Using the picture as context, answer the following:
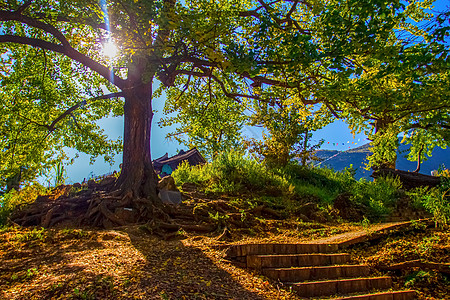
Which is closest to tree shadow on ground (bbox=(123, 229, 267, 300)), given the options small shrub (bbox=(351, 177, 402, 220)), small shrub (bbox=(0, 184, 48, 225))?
small shrub (bbox=(0, 184, 48, 225))

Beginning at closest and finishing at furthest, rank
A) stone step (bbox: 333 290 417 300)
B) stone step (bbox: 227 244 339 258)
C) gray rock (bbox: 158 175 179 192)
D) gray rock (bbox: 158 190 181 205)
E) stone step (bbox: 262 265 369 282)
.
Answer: stone step (bbox: 333 290 417 300), stone step (bbox: 262 265 369 282), stone step (bbox: 227 244 339 258), gray rock (bbox: 158 190 181 205), gray rock (bbox: 158 175 179 192)

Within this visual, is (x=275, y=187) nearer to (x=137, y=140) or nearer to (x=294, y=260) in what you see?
(x=137, y=140)

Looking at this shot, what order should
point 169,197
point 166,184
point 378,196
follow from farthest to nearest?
1. point 378,196
2. point 166,184
3. point 169,197

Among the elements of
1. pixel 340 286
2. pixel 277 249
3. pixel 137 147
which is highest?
pixel 137 147

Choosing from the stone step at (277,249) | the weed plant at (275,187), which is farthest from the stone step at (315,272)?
the weed plant at (275,187)

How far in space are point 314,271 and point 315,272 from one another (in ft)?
0.07

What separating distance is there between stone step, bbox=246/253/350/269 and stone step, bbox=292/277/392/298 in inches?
19.4

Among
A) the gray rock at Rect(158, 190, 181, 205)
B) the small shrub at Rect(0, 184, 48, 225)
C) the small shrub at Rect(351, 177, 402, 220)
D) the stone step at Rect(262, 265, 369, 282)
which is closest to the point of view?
the stone step at Rect(262, 265, 369, 282)

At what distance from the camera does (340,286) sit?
4.09 meters

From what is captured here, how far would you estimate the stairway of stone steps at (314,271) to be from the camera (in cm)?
395

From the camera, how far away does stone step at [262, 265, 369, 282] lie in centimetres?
408

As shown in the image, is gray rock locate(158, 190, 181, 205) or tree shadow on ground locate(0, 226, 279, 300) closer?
tree shadow on ground locate(0, 226, 279, 300)

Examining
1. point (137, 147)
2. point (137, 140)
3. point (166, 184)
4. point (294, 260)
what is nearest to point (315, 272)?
point (294, 260)

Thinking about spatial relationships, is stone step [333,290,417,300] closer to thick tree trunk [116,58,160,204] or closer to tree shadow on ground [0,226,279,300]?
tree shadow on ground [0,226,279,300]
